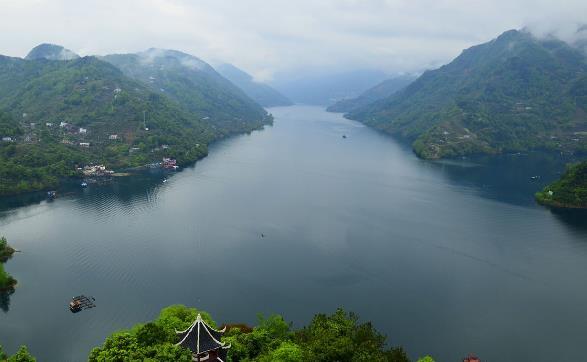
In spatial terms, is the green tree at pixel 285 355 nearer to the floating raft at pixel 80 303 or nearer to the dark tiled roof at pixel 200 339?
the dark tiled roof at pixel 200 339

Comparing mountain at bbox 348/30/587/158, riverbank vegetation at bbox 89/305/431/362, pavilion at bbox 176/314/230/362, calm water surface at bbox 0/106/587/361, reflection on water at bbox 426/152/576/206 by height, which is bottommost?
calm water surface at bbox 0/106/587/361

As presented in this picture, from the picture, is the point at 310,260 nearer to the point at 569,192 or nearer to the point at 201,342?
the point at 201,342

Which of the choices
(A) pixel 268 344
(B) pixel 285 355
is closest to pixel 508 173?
(A) pixel 268 344

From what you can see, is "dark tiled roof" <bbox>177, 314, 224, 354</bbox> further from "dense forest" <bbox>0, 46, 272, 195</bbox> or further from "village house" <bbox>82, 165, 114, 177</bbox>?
"village house" <bbox>82, 165, 114, 177</bbox>

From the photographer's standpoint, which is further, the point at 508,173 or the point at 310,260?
the point at 508,173

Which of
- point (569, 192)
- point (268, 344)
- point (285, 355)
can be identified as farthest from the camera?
point (569, 192)

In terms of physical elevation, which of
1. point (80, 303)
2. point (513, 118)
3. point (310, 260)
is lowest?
point (80, 303)

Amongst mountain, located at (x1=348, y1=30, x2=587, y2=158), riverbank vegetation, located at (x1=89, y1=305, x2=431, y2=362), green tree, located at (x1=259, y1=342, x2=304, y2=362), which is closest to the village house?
riverbank vegetation, located at (x1=89, y1=305, x2=431, y2=362)

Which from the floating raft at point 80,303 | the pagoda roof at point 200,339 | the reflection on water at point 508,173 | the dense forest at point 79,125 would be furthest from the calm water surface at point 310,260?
the pagoda roof at point 200,339
